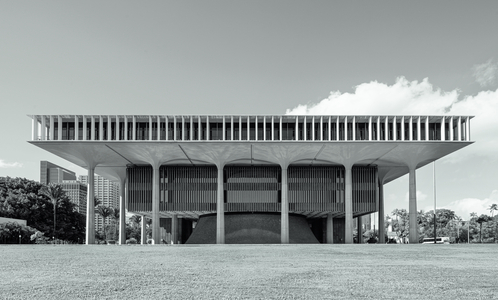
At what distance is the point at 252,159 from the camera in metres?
51.7

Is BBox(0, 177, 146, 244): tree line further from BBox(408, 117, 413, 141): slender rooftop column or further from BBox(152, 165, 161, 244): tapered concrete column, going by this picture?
BBox(408, 117, 413, 141): slender rooftop column

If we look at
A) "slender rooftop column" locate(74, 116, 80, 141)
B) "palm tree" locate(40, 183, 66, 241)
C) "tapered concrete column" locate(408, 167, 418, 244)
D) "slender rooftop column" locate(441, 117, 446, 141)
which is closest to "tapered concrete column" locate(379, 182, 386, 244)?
"tapered concrete column" locate(408, 167, 418, 244)

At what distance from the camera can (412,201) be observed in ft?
162

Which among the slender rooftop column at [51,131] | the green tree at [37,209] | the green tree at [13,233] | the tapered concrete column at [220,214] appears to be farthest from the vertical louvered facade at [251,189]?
the green tree at [37,209]

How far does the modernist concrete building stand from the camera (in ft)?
151

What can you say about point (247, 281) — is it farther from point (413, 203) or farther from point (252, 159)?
point (413, 203)

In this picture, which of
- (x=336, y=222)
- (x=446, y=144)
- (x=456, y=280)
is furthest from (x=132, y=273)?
(x=336, y=222)

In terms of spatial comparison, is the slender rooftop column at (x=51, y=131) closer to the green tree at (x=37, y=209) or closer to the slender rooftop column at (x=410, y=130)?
the green tree at (x=37, y=209)

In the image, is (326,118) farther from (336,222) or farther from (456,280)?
(456,280)

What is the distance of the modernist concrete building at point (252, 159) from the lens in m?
45.9

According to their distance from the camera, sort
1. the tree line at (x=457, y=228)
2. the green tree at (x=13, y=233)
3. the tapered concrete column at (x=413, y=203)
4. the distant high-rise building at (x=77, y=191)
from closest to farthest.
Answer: the tapered concrete column at (x=413, y=203) → the green tree at (x=13, y=233) → the tree line at (x=457, y=228) → the distant high-rise building at (x=77, y=191)

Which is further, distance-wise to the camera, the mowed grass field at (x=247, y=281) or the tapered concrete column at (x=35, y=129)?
the tapered concrete column at (x=35, y=129)

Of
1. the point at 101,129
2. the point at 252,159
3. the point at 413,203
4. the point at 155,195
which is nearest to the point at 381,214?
the point at 413,203

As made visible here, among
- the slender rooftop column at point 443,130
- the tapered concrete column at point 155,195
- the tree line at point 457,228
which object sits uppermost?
the slender rooftop column at point 443,130
